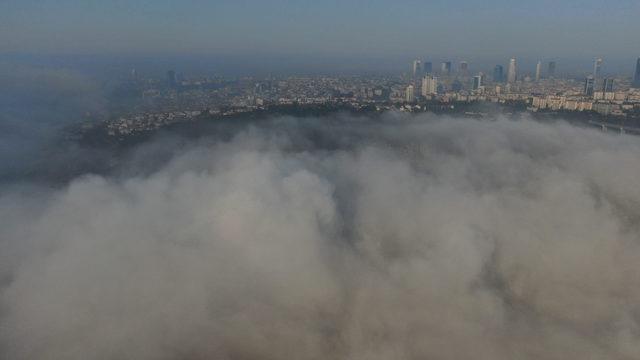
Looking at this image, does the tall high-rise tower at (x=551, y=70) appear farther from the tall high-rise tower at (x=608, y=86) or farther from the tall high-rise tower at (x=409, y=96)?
the tall high-rise tower at (x=409, y=96)

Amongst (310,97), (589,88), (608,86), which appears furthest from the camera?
(589,88)

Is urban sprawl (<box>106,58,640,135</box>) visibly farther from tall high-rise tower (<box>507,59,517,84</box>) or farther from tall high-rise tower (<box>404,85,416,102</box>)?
tall high-rise tower (<box>507,59,517,84</box>)

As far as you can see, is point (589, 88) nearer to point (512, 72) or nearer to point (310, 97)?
point (512, 72)

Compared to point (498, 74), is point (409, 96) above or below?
below

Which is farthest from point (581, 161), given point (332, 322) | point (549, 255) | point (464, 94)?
point (464, 94)

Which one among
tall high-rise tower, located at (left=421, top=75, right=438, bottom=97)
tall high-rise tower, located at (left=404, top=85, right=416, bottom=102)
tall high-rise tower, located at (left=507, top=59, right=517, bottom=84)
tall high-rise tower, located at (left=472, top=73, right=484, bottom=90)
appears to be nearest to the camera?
tall high-rise tower, located at (left=404, top=85, right=416, bottom=102)

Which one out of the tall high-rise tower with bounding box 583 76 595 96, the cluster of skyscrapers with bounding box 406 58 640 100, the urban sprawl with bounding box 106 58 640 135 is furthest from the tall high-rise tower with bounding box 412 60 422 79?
the tall high-rise tower with bounding box 583 76 595 96

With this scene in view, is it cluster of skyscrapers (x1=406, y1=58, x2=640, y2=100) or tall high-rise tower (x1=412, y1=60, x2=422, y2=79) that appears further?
tall high-rise tower (x1=412, y1=60, x2=422, y2=79)

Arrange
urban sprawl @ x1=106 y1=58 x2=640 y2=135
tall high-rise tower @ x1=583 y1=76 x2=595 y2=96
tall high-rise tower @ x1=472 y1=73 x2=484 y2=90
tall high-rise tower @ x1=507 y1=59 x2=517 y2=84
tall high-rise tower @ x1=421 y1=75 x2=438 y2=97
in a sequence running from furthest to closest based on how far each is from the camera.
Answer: tall high-rise tower @ x1=507 y1=59 x2=517 y2=84, tall high-rise tower @ x1=472 y1=73 x2=484 y2=90, tall high-rise tower @ x1=583 y1=76 x2=595 y2=96, tall high-rise tower @ x1=421 y1=75 x2=438 y2=97, urban sprawl @ x1=106 y1=58 x2=640 y2=135

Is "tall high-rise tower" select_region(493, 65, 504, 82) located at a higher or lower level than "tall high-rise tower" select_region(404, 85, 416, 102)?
higher

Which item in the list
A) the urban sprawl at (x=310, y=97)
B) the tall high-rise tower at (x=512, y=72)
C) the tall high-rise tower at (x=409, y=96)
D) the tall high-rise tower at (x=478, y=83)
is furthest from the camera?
the tall high-rise tower at (x=512, y=72)

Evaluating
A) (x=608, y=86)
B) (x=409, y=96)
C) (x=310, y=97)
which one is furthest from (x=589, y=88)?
(x=310, y=97)

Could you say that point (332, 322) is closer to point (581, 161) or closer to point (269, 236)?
point (269, 236)

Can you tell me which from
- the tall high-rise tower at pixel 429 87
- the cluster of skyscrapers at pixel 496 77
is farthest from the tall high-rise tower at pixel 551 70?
the tall high-rise tower at pixel 429 87
